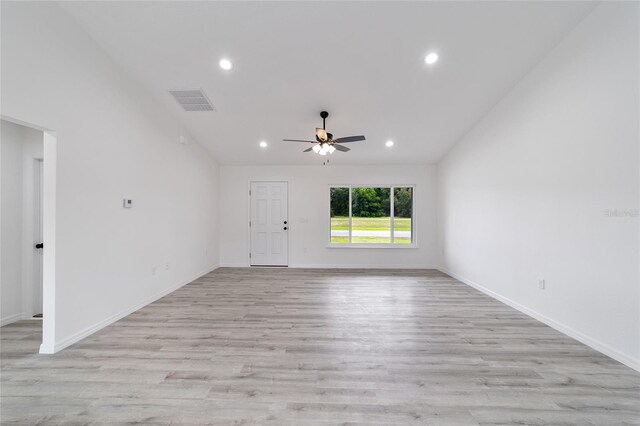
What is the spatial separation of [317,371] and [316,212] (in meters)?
4.47

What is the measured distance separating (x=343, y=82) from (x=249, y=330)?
11.1 feet

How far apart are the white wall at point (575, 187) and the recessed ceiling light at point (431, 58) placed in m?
1.31

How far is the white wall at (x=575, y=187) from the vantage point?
2.23 meters

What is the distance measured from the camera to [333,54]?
3.06m

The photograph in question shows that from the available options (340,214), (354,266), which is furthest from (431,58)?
(354,266)

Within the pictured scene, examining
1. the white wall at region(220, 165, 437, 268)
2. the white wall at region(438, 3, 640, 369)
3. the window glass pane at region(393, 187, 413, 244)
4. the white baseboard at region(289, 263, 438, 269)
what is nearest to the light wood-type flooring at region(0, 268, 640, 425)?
the white wall at region(438, 3, 640, 369)

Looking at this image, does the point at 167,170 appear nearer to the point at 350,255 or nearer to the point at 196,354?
the point at 196,354

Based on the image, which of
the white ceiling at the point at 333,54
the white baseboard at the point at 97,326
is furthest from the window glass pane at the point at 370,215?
the white baseboard at the point at 97,326

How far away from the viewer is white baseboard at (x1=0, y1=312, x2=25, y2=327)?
2877 mm

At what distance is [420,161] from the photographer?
605cm

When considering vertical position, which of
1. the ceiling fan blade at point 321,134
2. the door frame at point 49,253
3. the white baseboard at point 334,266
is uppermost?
the ceiling fan blade at point 321,134

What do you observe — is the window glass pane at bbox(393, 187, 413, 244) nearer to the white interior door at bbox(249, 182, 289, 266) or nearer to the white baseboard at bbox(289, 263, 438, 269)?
the white baseboard at bbox(289, 263, 438, 269)

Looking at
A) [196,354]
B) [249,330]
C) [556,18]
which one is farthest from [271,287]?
[556,18]

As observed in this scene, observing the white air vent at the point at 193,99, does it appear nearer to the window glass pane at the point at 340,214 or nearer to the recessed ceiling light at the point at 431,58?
the recessed ceiling light at the point at 431,58
